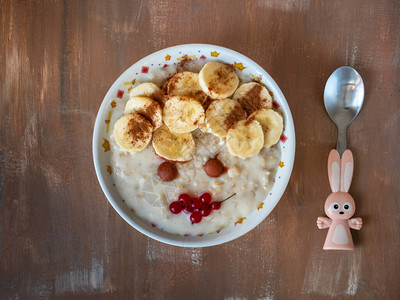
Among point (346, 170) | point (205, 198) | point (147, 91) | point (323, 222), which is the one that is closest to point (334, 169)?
point (346, 170)

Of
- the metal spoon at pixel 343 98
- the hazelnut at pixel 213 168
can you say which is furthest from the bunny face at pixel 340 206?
the hazelnut at pixel 213 168

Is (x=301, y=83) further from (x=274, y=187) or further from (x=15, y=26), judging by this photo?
(x=15, y=26)

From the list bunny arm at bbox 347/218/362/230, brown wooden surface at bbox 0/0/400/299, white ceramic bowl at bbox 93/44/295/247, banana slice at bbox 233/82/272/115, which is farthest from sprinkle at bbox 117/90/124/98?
bunny arm at bbox 347/218/362/230

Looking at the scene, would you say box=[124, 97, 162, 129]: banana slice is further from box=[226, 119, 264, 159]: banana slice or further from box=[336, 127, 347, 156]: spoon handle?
box=[336, 127, 347, 156]: spoon handle

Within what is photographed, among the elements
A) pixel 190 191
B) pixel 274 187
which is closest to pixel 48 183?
pixel 190 191

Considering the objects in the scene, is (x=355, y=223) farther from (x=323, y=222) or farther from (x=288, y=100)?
(x=288, y=100)

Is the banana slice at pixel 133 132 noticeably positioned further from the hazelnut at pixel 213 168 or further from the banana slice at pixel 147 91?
the hazelnut at pixel 213 168
